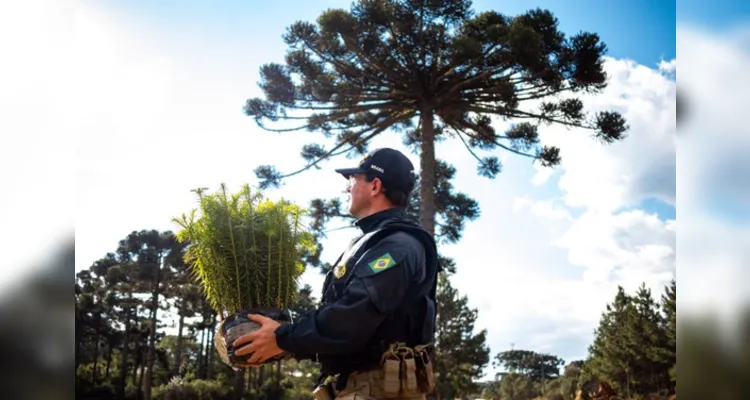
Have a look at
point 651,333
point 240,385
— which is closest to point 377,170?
point 240,385

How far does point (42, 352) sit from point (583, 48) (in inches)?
656

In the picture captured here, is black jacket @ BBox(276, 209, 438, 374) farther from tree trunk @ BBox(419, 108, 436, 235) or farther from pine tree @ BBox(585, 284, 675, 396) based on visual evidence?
pine tree @ BBox(585, 284, 675, 396)

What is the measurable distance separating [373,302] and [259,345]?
630 millimetres

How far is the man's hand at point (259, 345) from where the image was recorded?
318 centimetres

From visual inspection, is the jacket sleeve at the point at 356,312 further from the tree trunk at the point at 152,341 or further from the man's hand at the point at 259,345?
the tree trunk at the point at 152,341

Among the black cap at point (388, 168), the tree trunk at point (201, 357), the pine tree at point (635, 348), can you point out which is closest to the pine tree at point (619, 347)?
the pine tree at point (635, 348)

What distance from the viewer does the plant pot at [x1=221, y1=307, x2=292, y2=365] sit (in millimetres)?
3258

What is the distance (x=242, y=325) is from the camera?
3328 millimetres

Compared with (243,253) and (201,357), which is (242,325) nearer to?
(243,253)

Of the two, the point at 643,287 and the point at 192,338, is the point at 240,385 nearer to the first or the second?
the point at 192,338

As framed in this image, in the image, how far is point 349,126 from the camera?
20281 millimetres

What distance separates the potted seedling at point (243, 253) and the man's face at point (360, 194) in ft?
1.20

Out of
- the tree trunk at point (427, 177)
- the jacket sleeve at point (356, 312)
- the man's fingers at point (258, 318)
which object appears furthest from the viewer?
the tree trunk at point (427, 177)

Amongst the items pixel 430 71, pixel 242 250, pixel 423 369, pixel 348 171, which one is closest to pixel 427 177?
pixel 430 71
